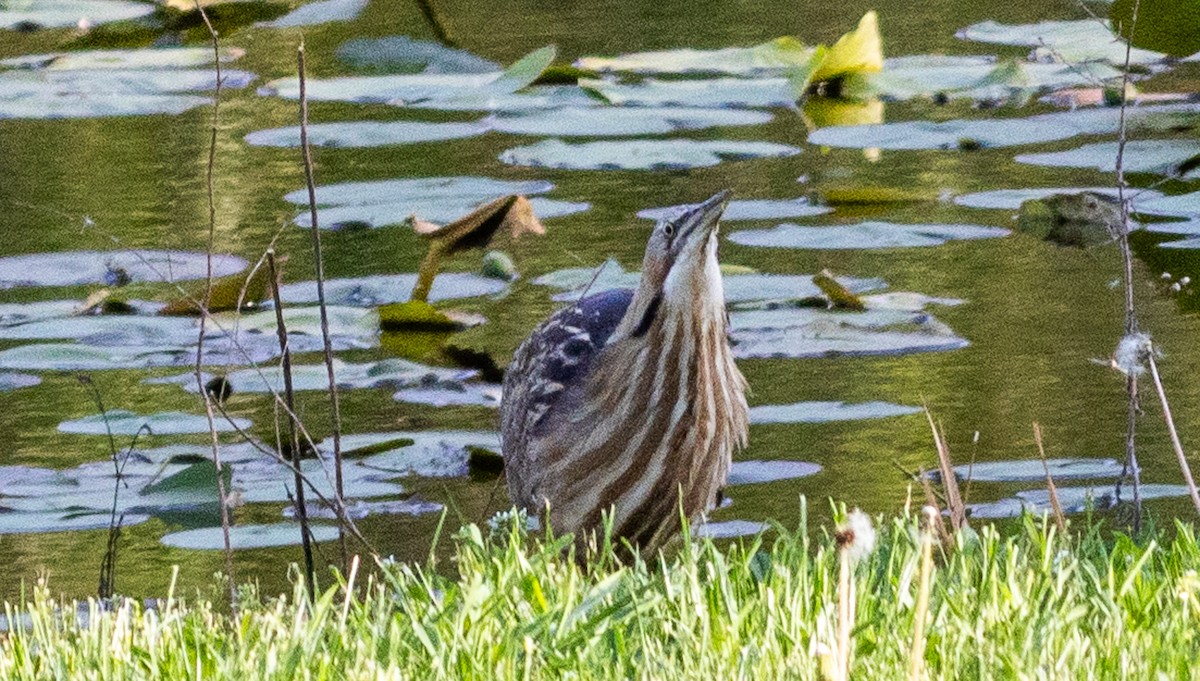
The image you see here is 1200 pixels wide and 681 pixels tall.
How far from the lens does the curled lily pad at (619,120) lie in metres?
7.82

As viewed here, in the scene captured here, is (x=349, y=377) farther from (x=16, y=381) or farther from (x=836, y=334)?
(x=836, y=334)

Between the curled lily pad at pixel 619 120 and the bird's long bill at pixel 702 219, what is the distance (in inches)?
144

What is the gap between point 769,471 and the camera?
187 inches

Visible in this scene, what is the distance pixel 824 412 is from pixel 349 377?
112 centimetres

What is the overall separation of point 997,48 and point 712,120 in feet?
6.09

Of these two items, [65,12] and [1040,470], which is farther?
[65,12]

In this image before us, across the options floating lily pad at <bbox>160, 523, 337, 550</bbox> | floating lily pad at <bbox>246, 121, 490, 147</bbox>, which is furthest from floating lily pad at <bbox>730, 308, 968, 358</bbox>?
floating lily pad at <bbox>246, 121, 490, 147</bbox>

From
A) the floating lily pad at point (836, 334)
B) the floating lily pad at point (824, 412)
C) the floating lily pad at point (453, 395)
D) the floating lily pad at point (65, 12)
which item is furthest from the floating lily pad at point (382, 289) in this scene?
the floating lily pad at point (65, 12)

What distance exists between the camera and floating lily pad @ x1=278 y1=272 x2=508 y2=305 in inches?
240

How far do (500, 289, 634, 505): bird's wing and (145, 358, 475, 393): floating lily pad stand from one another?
25.0 inches

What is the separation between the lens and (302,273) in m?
6.46

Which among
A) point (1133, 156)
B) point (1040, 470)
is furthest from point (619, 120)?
point (1040, 470)

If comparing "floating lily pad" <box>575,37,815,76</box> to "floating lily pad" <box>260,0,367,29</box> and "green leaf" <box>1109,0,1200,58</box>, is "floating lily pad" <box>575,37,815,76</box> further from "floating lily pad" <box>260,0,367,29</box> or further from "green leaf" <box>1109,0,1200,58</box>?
"green leaf" <box>1109,0,1200,58</box>

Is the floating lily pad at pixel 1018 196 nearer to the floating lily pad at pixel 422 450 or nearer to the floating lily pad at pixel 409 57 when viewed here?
the floating lily pad at pixel 422 450
